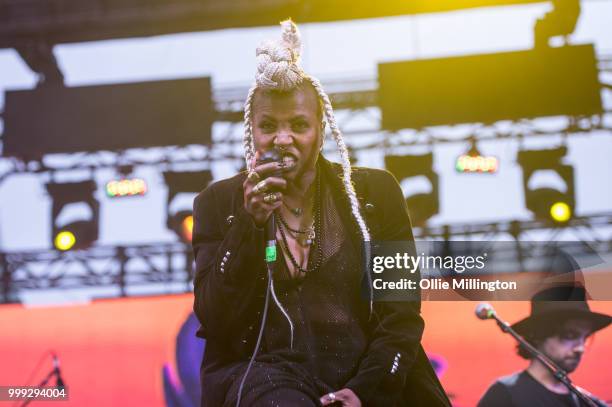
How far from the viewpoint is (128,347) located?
406 centimetres

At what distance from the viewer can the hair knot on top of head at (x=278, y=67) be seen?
187 cm

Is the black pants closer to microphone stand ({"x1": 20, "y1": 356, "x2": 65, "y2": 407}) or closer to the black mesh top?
the black mesh top

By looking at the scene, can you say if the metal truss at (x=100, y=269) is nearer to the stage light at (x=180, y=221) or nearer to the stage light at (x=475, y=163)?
the stage light at (x=180, y=221)

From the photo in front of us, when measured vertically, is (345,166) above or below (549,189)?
above

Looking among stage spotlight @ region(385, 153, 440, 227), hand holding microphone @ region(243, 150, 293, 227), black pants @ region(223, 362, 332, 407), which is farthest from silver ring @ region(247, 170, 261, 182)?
stage spotlight @ region(385, 153, 440, 227)

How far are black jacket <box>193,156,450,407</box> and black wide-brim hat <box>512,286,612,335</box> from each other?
1.27 m

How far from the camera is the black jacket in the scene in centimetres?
172

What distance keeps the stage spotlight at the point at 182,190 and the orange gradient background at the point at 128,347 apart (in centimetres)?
172

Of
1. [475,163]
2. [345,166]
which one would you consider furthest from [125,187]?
[345,166]

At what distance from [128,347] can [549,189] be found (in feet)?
11.6

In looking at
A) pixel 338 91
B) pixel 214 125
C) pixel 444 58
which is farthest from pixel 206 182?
pixel 444 58

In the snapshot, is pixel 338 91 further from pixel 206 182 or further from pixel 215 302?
pixel 215 302

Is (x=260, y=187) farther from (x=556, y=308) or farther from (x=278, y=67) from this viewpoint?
(x=556, y=308)

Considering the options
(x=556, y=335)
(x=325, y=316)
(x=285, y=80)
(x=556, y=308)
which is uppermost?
(x=285, y=80)
